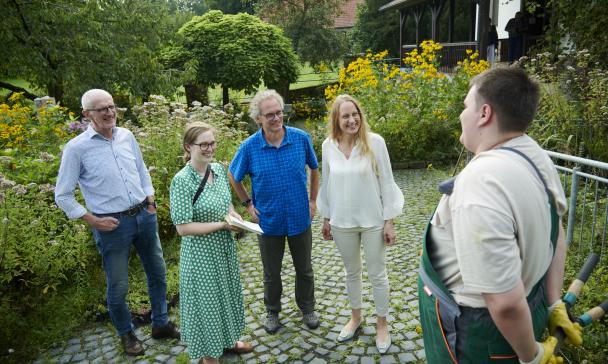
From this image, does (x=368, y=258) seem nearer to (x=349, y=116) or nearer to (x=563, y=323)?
(x=349, y=116)

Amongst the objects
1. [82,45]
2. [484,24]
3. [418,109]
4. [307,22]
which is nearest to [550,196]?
[418,109]

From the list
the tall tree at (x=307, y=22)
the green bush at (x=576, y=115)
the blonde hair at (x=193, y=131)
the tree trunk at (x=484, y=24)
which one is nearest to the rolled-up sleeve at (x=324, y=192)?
the blonde hair at (x=193, y=131)

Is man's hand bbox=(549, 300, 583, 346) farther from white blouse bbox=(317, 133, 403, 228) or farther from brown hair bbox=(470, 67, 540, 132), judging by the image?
white blouse bbox=(317, 133, 403, 228)

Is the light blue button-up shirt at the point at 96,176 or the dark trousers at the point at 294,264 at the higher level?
the light blue button-up shirt at the point at 96,176

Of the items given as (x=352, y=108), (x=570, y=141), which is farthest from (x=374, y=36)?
(x=352, y=108)

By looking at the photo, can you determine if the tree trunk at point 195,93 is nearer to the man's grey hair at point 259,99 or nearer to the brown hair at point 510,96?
the man's grey hair at point 259,99

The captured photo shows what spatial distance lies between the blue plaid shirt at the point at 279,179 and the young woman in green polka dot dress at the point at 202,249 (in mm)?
444

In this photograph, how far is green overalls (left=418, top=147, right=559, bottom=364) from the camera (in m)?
1.38

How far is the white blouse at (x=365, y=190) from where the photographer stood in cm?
303

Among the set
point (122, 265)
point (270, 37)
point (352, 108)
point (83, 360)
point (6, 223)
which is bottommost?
point (83, 360)

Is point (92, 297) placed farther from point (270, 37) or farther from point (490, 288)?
point (270, 37)

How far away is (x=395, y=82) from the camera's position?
9.84 meters

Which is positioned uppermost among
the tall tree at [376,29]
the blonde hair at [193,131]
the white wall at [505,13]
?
the tall tree at [376,29]

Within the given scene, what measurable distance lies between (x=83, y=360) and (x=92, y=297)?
75cm
